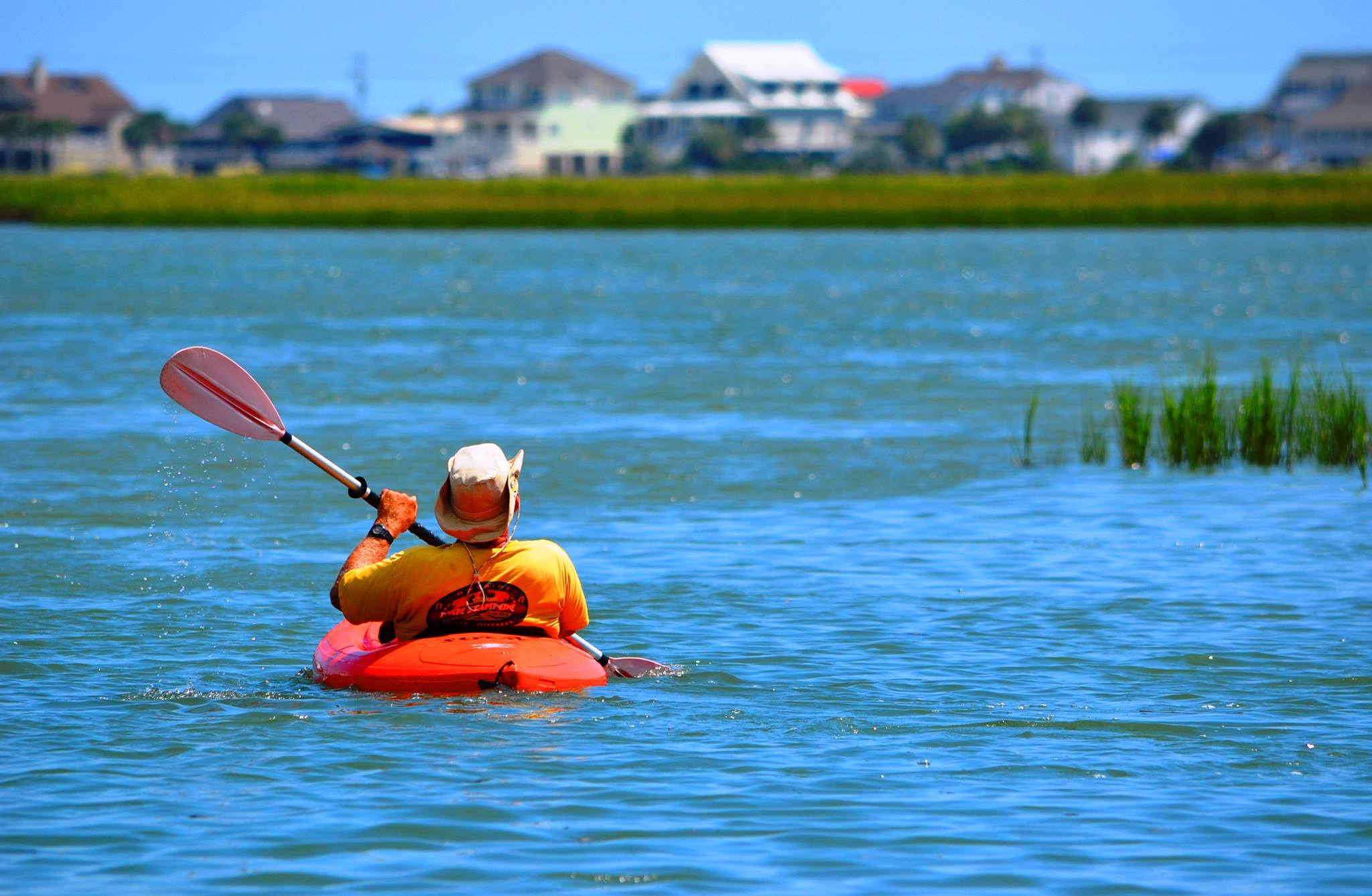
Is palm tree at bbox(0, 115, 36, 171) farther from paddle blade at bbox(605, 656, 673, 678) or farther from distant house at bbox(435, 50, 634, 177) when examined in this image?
paddle blade at bbox(605, 656, 673, 678)

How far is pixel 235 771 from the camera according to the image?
727cm

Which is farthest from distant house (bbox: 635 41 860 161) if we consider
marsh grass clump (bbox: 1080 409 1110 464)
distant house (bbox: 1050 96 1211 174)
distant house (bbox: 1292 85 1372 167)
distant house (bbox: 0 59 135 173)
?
marsh grass clump (bbox: 1080 409 1110 464)

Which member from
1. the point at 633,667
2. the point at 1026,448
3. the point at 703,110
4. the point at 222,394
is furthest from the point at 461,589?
the point at 703,110

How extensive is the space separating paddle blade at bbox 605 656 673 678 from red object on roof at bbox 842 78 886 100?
159 metres

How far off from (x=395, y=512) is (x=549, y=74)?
12542 centimetres

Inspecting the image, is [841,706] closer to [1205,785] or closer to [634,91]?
[1205,785]

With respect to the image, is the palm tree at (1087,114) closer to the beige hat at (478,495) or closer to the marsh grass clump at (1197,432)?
the marsh grass clump at (1197,432)

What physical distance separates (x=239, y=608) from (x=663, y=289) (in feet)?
114

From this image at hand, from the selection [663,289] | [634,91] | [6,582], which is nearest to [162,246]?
[663,289]

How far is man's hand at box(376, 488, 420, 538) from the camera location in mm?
7891

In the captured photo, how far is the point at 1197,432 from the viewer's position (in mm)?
16016

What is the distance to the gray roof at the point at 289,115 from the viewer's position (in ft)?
479

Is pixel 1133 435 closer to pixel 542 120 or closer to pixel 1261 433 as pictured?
pixel 1261 433

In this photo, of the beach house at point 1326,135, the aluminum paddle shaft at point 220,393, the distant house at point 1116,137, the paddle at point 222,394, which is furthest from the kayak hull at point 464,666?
the distant house at point 1116,137
